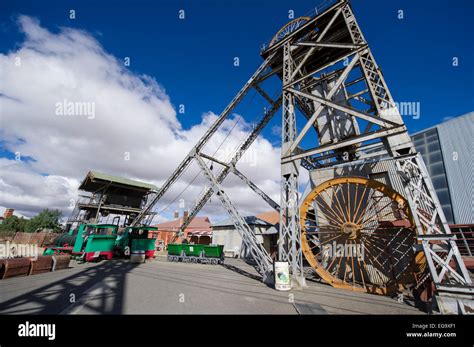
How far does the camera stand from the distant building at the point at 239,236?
22203 mm

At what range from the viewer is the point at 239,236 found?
2419cm

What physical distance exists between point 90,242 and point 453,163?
34.0 metres

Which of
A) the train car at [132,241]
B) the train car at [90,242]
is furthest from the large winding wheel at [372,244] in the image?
the train car at [90,242]

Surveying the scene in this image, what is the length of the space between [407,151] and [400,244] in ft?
15.2

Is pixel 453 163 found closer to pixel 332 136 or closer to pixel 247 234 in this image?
pixel 332 136

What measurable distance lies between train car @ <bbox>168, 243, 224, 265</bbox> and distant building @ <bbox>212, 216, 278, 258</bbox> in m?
6.78

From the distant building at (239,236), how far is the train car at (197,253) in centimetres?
678

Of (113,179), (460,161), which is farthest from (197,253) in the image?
(460,161)

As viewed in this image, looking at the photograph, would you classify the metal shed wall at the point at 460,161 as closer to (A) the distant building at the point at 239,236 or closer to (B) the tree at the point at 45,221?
(A) the distant building at the point at 239,236

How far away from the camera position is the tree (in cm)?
4881

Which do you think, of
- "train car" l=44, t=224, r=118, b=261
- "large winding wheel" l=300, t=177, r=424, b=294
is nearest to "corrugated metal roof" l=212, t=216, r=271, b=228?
"large winding wheel" l=300, t=177, r=424, b=294

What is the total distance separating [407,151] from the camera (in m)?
7.08
